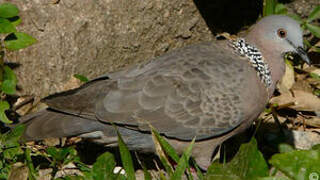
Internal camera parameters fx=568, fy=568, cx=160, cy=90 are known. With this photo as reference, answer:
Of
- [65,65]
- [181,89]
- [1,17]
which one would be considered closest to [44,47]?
[65,65]

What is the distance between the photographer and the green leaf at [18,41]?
3.93m


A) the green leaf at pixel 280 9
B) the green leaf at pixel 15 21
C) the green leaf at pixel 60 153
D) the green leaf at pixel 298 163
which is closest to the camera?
the green leaf at pixel 298 163

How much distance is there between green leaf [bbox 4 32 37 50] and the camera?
3.93m

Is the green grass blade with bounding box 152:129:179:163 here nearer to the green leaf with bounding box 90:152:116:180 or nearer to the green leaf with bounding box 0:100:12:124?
the green leaf with bounding box 90:152:116:180

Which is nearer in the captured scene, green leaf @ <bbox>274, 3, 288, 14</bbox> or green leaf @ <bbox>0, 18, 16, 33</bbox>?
green leaf @ <bbox>0, 18, 16, 33</bbox>

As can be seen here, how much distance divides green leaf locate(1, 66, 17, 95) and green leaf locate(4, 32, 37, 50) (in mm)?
177

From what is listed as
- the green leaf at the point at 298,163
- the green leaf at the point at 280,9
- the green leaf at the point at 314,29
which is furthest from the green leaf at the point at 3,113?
the green leaf at the point at 314,29

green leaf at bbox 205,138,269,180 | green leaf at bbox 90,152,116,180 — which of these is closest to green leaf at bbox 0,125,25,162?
green leaf at bbox 90,152,116,180

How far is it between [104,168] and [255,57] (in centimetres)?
140

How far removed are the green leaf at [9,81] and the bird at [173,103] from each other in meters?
0.25

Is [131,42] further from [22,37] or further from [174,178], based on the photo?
[174,178]

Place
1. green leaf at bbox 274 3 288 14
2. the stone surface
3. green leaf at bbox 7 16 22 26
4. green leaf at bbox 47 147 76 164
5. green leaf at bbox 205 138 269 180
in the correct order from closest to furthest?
green leaf at bbox 205 138 269 180
green leaf at bbox 47 147 76 164
green leaf at bbox 7 16 22 26
the stone surface
green leaf at bbox 274 3 288 14

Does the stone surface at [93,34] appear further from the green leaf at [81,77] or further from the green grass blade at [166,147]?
the green grass blade at [166,147]

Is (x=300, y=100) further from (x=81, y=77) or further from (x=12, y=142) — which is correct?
(x=12, y=142)
